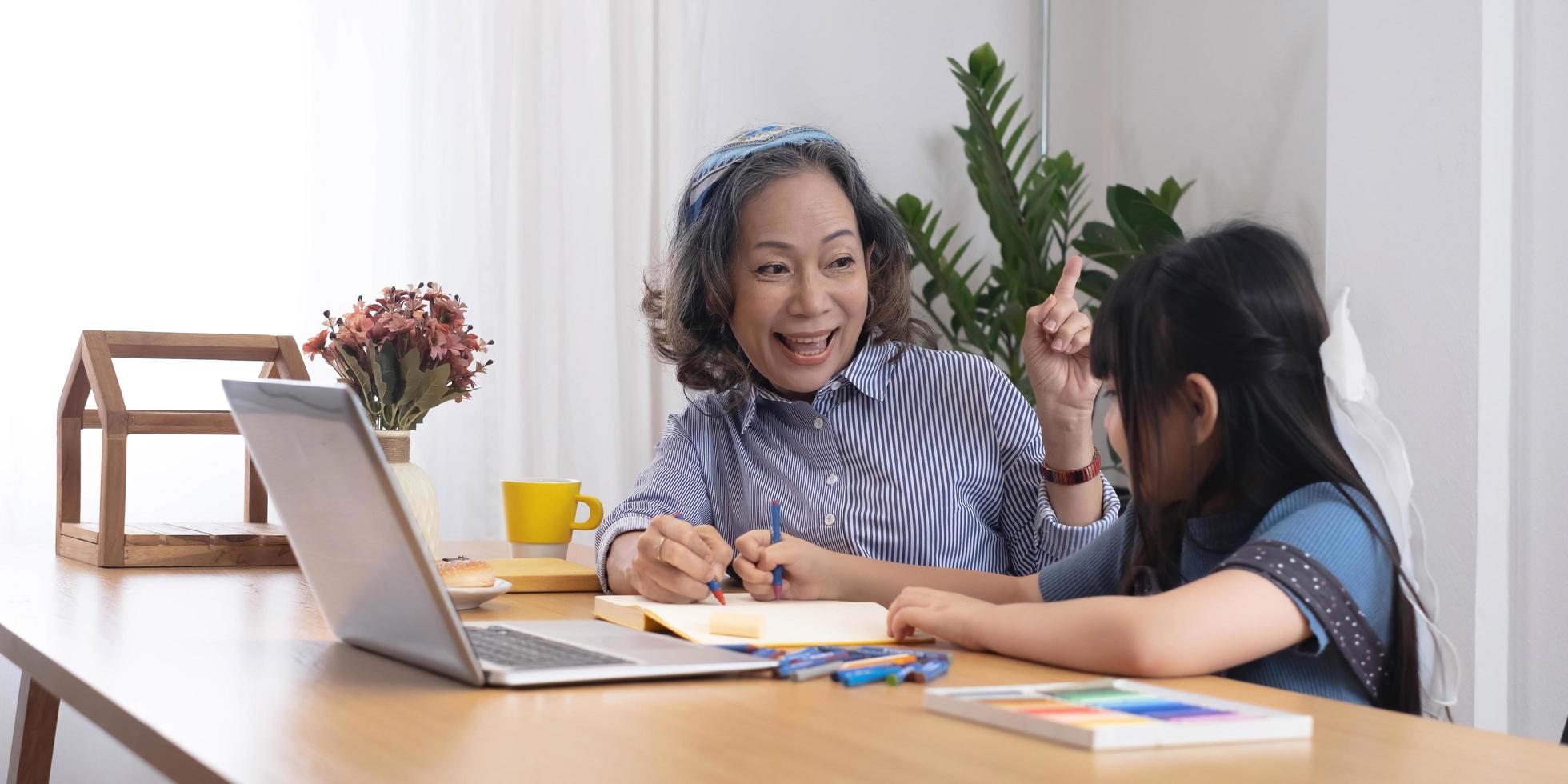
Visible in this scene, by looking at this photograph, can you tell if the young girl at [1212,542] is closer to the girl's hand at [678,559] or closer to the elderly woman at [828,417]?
the girl's hand at [678,559]

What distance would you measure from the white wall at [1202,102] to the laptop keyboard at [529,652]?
2106mm

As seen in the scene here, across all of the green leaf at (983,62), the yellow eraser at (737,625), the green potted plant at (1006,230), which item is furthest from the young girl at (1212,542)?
the green leaf at (983,62)

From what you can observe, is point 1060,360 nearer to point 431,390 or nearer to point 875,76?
point 431,390

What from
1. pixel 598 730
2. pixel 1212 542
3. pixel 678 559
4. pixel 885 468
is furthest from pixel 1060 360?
pixel 598 730

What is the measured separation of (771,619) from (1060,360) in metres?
0.51

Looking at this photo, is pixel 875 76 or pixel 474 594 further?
pixel 875 76

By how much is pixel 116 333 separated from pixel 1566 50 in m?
2.22

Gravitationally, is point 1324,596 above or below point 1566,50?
below

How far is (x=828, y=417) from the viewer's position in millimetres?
1619

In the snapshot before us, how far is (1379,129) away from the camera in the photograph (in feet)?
7.68

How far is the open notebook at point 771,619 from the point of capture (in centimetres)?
99

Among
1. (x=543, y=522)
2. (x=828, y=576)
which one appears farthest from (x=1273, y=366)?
(x=543, y=522)

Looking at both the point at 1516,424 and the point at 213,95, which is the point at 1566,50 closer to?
the point at 1516,424

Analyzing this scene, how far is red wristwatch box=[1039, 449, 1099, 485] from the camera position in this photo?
145cm
